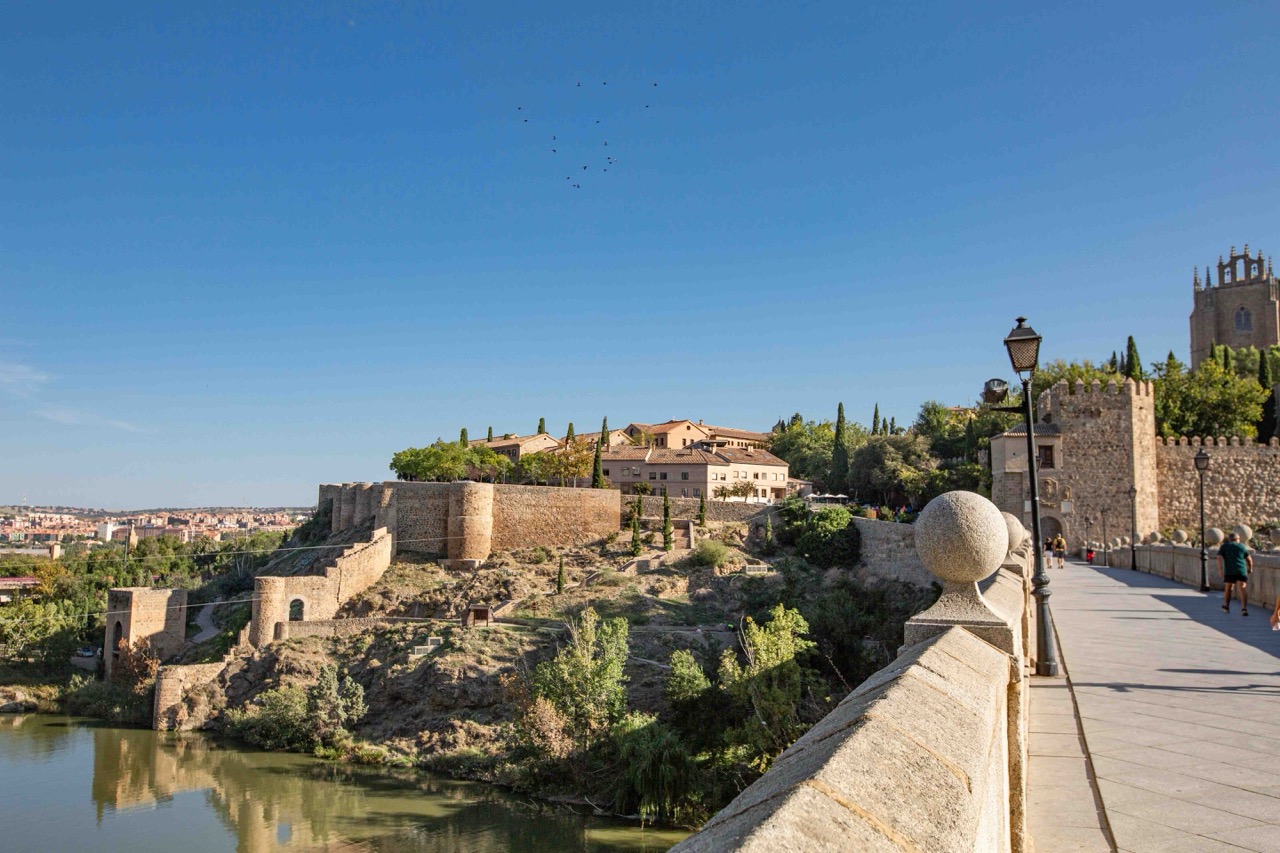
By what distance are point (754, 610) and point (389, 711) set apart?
12.9m

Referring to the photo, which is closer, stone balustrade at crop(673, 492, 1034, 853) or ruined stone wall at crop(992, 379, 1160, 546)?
stone balustrade at crop(673, 492, 1034, 853)

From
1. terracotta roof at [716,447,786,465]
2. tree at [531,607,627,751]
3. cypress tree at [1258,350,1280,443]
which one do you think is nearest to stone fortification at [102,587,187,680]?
tree at [531,607,627,751]

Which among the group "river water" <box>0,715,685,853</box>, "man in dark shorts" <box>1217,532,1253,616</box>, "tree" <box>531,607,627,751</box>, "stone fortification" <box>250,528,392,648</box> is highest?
"man in dark shorts" <box>1217,532,1253,616</box>

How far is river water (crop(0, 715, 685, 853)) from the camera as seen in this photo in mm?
20812

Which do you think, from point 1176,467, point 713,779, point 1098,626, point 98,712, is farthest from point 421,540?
point 1098,626

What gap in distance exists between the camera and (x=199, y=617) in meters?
38.7

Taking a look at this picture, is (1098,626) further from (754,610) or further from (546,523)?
(546,523)

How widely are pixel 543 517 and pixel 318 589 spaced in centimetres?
1077

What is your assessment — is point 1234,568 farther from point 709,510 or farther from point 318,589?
point 709,510

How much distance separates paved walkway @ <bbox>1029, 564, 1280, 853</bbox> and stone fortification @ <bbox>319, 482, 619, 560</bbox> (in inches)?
1238

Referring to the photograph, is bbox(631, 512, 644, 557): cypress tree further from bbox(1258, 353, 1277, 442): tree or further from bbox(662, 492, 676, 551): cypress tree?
bbox(1258, 353, 1277, 442): tree

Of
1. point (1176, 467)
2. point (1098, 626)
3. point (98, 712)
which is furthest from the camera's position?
point (98, 712)

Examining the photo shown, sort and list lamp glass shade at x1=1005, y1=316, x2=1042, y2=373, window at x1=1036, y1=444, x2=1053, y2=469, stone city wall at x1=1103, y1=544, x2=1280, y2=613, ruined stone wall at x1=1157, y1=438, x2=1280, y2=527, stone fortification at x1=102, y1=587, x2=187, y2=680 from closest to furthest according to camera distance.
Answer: lamp glass shade at x1=1005, y1=316, x2=1042, y2=373
stone city wall at x1=1103, y1=544, x2=1280, y2=613
window at x1=1036, y1=444, x2=1053, y2=469
ruined stone wall at x1=1157, y1=438, x2=1280, y2=527
stone fortification at x1=102, y1=587, x2=187, y2=680

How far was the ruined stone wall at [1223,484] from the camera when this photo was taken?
30109mm
